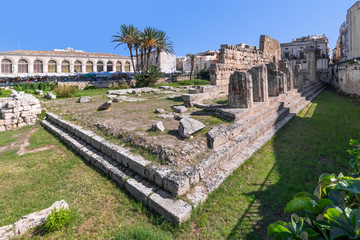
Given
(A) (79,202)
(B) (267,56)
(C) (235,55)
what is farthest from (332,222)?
(B) (267,56)

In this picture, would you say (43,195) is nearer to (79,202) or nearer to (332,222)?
(79,202)

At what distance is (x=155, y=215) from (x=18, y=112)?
30.4 ft

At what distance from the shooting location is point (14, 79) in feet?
94.1

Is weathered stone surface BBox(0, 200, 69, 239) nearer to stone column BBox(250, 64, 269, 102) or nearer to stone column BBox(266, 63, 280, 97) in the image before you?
stone column BBox(250, 64, 269, 102)

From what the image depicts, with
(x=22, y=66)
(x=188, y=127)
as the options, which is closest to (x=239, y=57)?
(x=188, y=127)

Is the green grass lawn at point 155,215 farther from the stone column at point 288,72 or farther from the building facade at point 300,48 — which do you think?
the building facade at point 300,48

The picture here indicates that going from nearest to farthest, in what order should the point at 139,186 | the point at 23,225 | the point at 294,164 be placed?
the point at 23,225 < the point at 139,186 < the point at 294,164

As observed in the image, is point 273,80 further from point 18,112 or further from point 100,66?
point 100,66

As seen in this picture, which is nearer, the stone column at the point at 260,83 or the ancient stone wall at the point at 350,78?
the stone column at the point at 260,83

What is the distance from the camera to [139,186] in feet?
12.8

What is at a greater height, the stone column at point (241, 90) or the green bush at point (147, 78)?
the green bush at point (147, 78)

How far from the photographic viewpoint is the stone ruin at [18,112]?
8867 mm

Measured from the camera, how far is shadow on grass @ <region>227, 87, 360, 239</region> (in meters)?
3.19

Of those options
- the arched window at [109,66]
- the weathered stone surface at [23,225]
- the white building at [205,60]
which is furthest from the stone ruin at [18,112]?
the arched window at [109,66]
